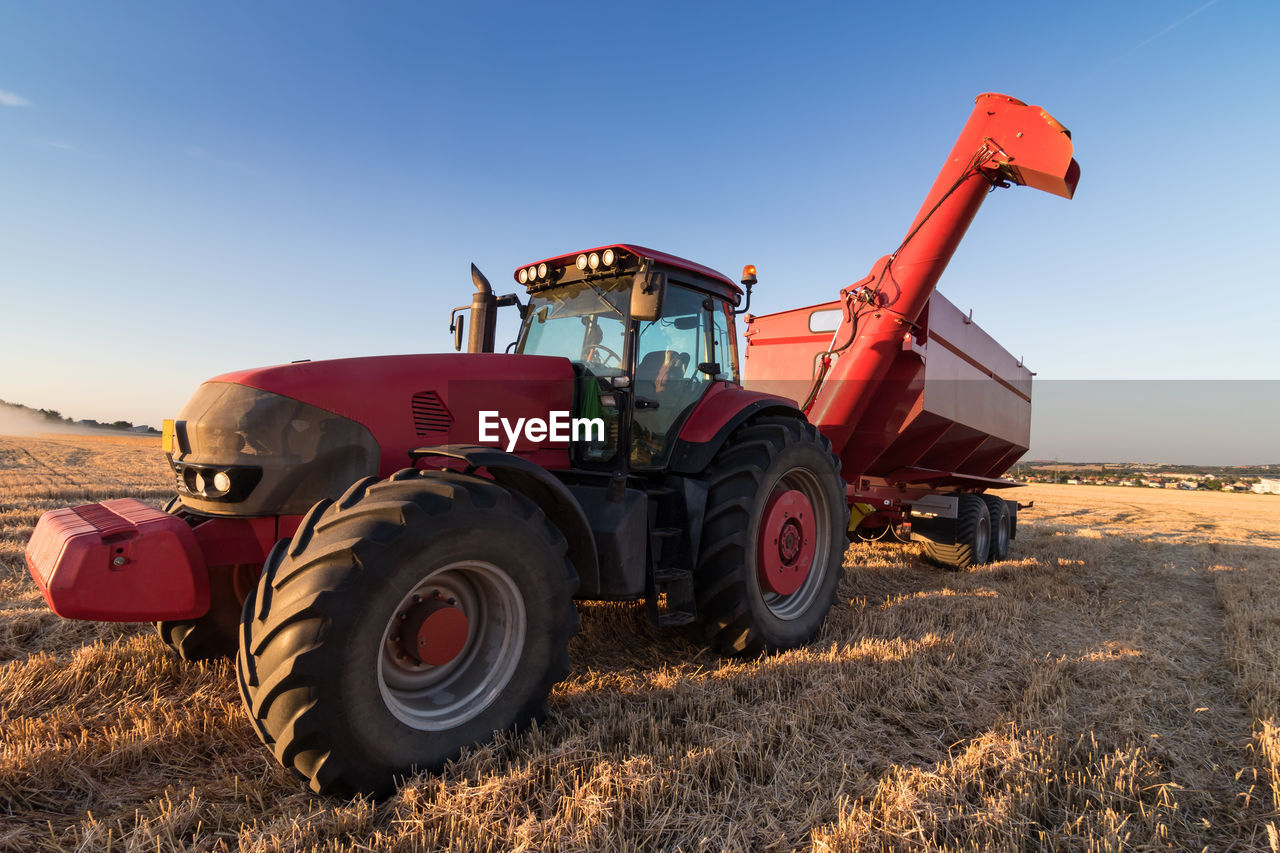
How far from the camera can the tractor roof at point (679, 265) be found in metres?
3.89

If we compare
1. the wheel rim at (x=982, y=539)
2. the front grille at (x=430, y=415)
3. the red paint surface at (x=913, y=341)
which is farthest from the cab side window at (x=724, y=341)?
the wheel rim at (x=982, y=539)

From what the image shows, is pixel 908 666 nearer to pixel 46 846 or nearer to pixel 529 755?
pixel 529 755

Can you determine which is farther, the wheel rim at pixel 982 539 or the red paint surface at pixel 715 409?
the wheel rim at pixel 982 539

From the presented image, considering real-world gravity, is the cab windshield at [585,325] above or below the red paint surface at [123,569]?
above

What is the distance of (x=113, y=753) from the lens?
8.21ft

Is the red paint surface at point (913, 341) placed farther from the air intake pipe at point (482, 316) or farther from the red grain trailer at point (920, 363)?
the air intake pipe at point (482, 316)

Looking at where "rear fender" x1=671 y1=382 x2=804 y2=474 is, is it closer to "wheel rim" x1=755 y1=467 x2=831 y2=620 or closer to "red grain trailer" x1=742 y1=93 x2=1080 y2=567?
"wheel rim" x1=755 y1=467 x2=831 y2=620

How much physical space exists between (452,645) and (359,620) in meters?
0.46

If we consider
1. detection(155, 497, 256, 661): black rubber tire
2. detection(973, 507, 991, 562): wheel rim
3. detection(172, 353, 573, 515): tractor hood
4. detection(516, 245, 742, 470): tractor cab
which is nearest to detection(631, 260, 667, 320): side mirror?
detection(516, 245, 742, 470): tractor cab

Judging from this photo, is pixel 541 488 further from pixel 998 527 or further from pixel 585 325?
pixel 998 527

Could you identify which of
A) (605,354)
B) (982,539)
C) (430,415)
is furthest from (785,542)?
(982,539)

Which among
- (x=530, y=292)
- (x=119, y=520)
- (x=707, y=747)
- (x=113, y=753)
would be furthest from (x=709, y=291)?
(x=113, y=753)

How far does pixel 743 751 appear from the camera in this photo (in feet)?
8.64

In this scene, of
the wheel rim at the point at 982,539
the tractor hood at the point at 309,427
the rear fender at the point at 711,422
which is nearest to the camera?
the tractor hood at the point at 309,427
